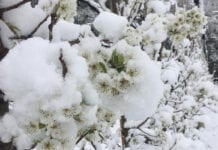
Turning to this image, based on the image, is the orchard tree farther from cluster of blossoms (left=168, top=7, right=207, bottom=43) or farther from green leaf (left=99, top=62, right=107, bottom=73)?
cluster of blossoms (left=168, top=7, right=207, bottom=43)

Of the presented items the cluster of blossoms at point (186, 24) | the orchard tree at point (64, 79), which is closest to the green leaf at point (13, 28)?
the orchard tree at point (64, 79)

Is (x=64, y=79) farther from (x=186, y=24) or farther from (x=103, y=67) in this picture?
(x=186, y=24)

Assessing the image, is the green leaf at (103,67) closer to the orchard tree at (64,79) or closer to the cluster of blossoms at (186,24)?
the orchard tree at (64,79)

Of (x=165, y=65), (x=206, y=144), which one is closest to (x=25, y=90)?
(x=165, y=65)

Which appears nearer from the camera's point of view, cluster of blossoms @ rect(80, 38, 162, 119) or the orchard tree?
the orchard tree

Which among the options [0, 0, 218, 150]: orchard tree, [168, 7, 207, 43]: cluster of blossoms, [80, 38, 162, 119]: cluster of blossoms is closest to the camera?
[0, 0, 218, 150]: orchard tree

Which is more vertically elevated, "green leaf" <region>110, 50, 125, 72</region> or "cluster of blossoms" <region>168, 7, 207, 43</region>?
"green leaf" <region>110, 50, 125, 72</region>

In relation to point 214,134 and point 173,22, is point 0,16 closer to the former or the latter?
point 173,22

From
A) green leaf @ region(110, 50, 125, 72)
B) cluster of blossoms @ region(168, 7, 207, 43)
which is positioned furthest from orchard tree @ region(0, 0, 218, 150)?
cluster of blossoms @ region(168, 7, 207, 43)
